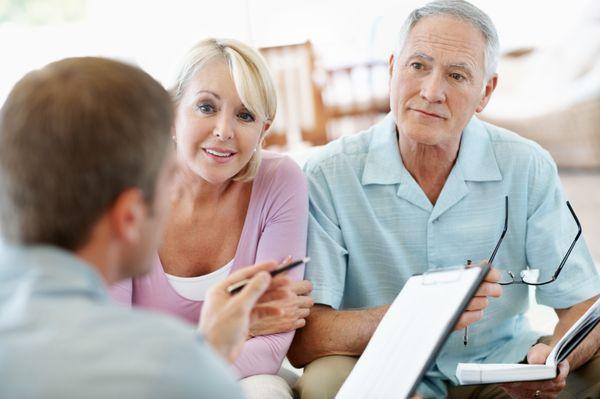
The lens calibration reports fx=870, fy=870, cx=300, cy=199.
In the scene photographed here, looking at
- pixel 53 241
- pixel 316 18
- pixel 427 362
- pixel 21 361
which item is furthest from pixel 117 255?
pixel 316 18

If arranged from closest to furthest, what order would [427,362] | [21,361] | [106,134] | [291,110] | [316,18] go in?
[21,361]
[106,134]
[427,362]
[291,110]
[316,18]

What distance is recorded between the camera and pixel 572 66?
6336 mm

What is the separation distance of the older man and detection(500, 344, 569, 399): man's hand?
0.48ft

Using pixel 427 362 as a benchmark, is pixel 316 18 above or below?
below

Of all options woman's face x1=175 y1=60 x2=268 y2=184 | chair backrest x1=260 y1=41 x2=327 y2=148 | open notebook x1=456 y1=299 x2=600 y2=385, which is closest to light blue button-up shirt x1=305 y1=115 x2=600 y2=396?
woman's face x1=175 y1=60 x2=268 y2=184

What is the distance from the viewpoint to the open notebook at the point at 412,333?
1.35 metres

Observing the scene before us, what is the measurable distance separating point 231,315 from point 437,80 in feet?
3.16

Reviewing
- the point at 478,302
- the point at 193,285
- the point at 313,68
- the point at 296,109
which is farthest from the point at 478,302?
the point at 296,109

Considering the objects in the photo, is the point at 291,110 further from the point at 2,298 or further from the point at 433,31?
the point at 2,298

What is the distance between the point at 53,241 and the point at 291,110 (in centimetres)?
459

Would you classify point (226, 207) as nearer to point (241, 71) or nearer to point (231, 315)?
point (241, 71)

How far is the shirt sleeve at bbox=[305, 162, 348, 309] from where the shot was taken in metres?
1.95

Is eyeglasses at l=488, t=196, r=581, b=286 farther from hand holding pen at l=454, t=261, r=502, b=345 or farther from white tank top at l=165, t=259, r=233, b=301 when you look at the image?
white tank top at l=165, t=259, r=233, b=301

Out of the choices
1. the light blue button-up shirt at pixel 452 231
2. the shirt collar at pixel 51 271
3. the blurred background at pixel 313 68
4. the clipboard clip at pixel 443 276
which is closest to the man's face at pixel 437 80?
the light blue button-up shirt at pixel 452 231
